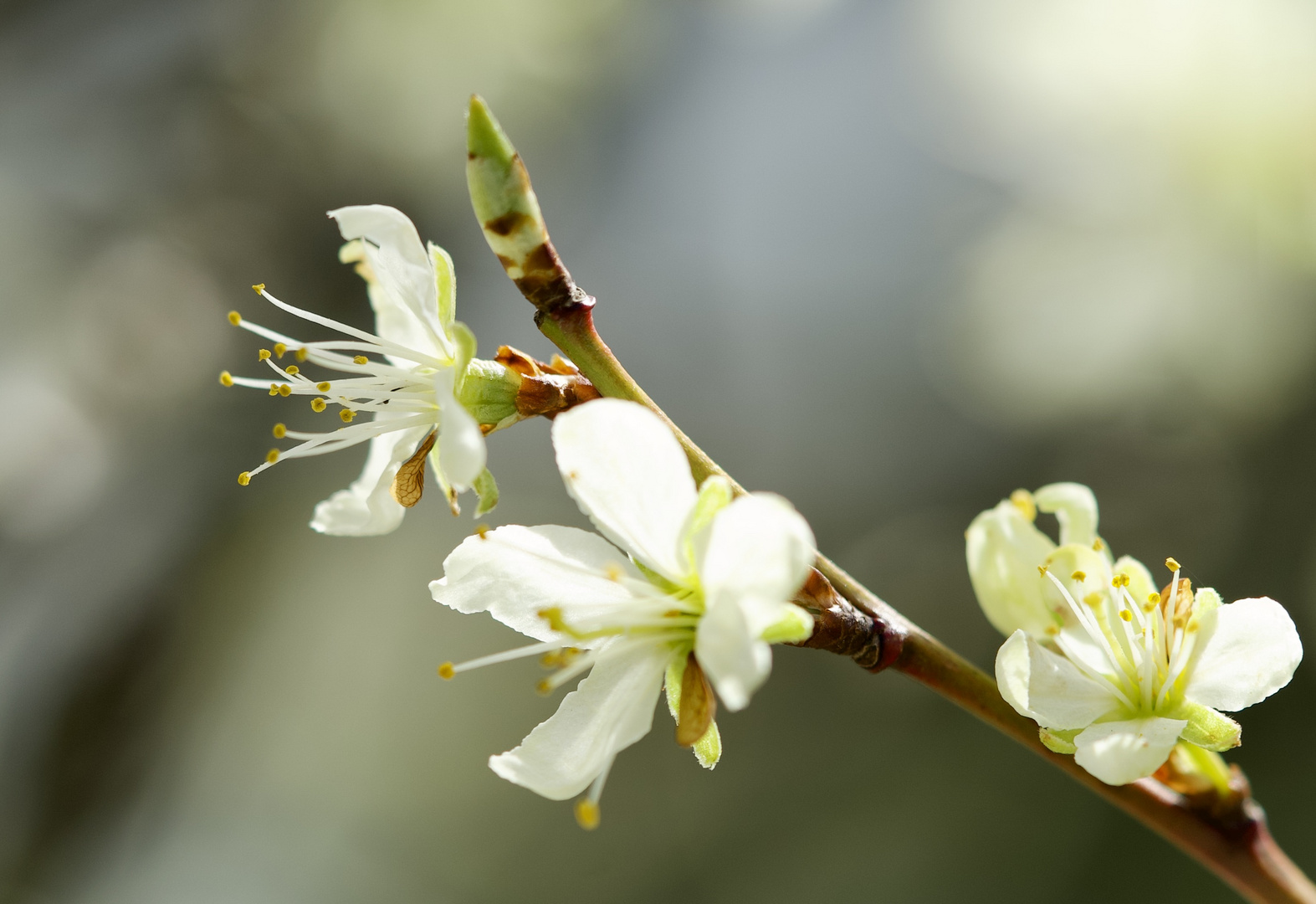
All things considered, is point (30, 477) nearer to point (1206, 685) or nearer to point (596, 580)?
point (596, 580)

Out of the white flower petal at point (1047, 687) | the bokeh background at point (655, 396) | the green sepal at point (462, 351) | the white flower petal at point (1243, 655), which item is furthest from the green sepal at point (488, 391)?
the bokeh background at point (655, 396)

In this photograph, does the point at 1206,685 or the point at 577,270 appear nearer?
the point at 1206,685

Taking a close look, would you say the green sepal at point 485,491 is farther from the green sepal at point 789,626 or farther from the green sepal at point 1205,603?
the green sepal at point 1205,603

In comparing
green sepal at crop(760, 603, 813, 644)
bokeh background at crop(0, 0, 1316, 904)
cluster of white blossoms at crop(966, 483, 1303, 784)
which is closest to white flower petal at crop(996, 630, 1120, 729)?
cluster of white blossoms at crop(966, 483, 1303, 784)

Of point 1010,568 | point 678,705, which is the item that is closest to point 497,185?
point 678,705

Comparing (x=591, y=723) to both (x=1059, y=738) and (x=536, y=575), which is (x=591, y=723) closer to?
(x=536, y=575)

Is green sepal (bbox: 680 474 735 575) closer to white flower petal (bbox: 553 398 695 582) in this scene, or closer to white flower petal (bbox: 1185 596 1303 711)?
white flower petal (bbox: 553 398 695 582)

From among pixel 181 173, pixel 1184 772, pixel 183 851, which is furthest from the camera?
pixel 181 173

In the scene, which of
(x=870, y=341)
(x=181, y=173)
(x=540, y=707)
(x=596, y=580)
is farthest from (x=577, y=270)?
(x=596, y=580)
